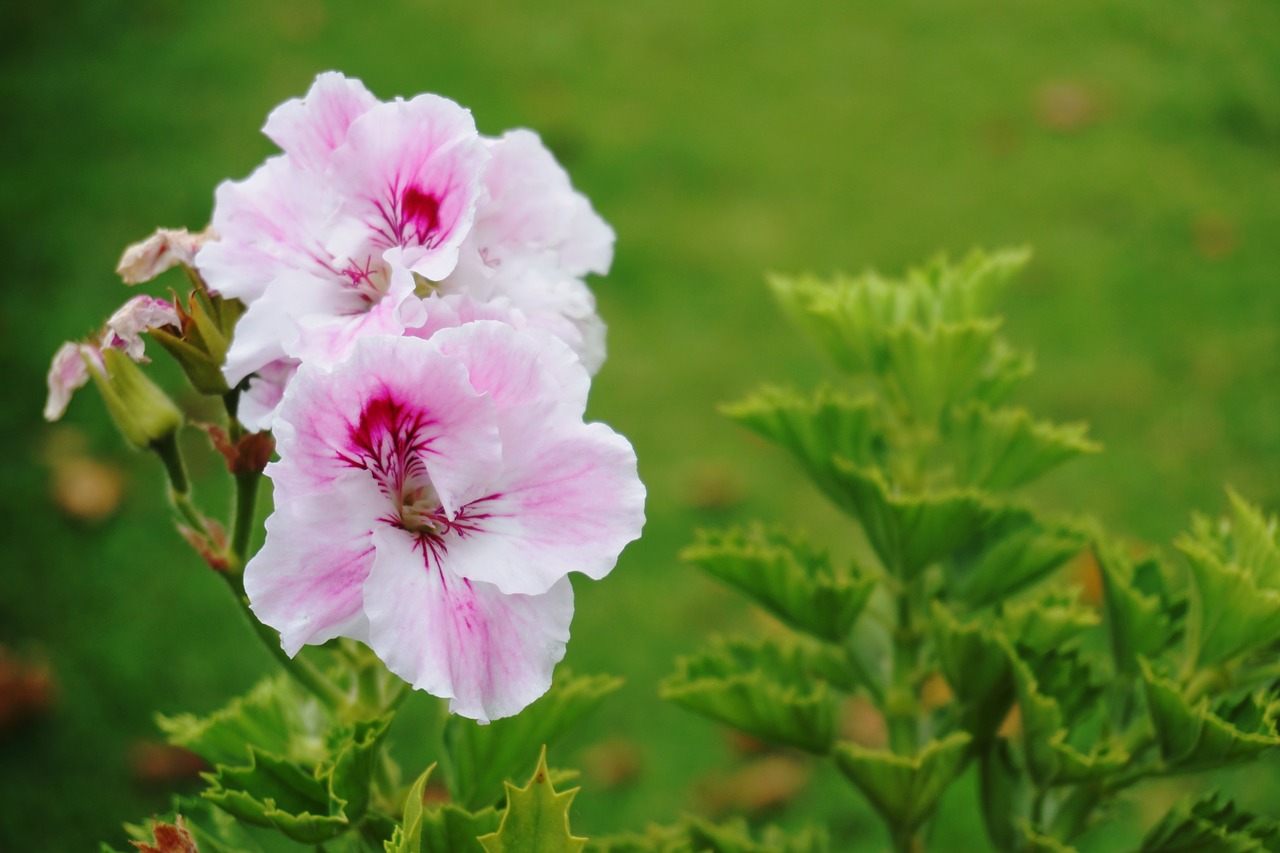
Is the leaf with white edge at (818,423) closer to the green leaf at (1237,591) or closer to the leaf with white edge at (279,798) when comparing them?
the green leaf at (1237,591)

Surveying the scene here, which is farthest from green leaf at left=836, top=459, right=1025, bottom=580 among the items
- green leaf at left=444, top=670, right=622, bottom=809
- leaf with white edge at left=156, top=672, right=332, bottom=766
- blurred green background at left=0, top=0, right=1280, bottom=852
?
blurred green background at left=0, top=0, right=1280, bottom=852

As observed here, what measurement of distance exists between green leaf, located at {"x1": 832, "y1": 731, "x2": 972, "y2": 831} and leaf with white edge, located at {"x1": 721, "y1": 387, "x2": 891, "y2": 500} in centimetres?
25

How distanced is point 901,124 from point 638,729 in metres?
2.25

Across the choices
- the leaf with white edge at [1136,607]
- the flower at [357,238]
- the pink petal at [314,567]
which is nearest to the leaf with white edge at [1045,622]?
the leaf with white edge at [1136,607]

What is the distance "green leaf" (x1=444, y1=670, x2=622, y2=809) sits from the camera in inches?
40.9

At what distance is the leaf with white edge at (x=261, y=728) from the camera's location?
102cm

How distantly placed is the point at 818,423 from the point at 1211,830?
1.50 feet

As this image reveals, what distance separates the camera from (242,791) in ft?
2.90

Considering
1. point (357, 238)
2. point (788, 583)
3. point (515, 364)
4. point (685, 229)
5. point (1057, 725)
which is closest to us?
point (515, 364)

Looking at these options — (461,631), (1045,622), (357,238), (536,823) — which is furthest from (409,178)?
(1045,622)

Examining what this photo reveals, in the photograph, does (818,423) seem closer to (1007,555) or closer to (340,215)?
(1007,555)

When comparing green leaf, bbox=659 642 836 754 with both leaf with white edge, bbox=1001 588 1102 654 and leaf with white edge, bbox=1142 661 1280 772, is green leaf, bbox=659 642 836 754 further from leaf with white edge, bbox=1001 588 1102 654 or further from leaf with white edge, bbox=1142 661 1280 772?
leaf with white edge, bbox=1142 661 1280 772

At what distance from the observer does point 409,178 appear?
2.85 ft

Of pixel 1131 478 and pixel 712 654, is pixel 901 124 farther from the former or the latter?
pixel 712 654
